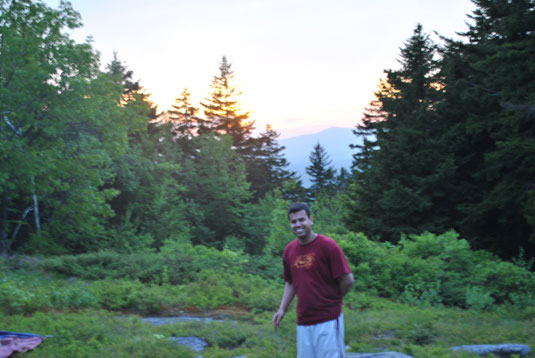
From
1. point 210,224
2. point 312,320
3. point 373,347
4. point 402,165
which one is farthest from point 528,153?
point 210,224

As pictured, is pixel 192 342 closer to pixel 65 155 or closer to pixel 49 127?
pixel 49 127

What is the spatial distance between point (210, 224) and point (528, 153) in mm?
22637

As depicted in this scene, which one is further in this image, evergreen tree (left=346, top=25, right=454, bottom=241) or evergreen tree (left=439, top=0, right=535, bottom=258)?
evergreen tree (left=346, top=25, right=454, bottom=241)

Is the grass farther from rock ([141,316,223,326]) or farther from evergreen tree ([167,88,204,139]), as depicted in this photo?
evergreen tree ([167,88,204,139])

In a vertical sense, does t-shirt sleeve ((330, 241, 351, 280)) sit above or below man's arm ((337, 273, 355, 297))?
above

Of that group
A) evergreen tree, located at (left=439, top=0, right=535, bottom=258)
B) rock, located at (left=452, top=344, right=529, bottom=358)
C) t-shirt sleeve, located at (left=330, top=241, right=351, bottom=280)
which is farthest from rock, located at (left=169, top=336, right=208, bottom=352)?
evergreen tree, located at (left=439, top=0, right=535, bottom=258)

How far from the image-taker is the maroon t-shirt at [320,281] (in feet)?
11.0

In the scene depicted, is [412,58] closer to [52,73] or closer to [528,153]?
[528,153]

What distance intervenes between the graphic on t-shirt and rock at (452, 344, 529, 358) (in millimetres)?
3117

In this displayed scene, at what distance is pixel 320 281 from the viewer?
3402 mm

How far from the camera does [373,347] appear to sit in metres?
5.46

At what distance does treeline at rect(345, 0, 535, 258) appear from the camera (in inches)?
518

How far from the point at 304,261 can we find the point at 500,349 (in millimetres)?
3414

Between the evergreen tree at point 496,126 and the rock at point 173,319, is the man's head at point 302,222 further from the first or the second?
the evergreen tree at point 496,126
